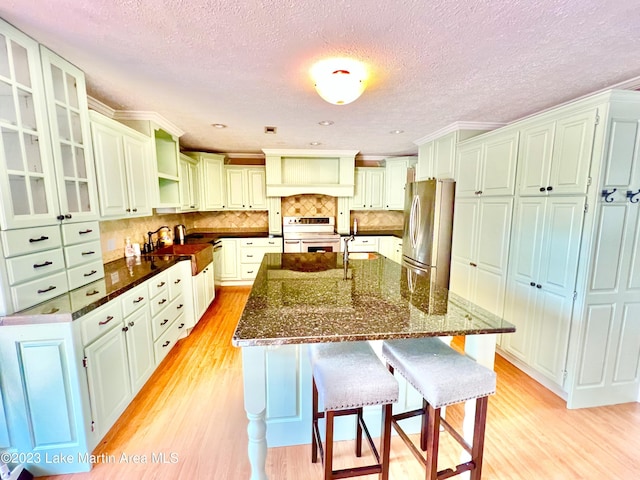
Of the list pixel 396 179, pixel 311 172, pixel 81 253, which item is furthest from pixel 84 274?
pixel 396 179

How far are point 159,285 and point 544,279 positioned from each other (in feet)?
10.2

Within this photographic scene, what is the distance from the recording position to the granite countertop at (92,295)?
4.39 ft

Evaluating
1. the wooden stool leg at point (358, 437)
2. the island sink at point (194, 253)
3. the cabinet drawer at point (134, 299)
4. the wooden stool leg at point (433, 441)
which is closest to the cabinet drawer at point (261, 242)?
the island sink at point (194, 253)

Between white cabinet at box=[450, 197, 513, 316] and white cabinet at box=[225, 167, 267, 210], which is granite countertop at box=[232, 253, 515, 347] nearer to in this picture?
white cabinet at box=[450, 197, 513, 316]

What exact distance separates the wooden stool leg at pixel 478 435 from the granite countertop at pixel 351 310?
0.32m

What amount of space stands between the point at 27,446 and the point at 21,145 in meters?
1.55

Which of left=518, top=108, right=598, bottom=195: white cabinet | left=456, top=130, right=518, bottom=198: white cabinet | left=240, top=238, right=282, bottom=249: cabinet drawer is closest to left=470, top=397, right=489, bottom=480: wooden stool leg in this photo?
left=518, top=108, right=598, bottom=195: white cabinet

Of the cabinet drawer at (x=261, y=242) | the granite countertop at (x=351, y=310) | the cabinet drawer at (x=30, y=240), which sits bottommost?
the cabinet drawer at (x=261, y=242)

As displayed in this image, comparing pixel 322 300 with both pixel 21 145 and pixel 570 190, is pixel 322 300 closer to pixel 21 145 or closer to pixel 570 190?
pixel 21 145

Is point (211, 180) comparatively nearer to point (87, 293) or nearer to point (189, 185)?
point (189, 185)

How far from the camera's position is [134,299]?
1941mm

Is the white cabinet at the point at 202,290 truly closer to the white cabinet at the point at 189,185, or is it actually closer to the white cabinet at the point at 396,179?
the white cabinet at the point at 189,185

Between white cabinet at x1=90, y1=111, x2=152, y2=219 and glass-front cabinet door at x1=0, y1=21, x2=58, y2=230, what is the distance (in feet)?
1.51

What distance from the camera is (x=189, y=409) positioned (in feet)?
6.41
